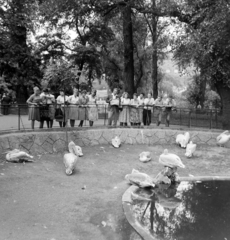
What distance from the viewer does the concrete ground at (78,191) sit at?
4867 mm

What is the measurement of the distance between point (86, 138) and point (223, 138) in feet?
15.7

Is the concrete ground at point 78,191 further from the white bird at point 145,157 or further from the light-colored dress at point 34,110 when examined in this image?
the light-colored dress at point 34,110

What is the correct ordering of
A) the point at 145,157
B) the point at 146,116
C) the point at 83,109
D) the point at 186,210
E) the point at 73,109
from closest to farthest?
the point at 186,210, the point at 145,157, the point at 73,109, the point at 83,109, the point at 146,116

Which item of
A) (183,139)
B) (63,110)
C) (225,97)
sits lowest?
(183,139)

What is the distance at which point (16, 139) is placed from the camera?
30.3ft

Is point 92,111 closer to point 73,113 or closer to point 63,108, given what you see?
point 73,113

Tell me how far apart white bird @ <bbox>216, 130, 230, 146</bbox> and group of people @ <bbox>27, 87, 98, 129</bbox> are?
4.50 metres

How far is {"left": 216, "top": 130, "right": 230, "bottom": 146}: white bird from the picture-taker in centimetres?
1116

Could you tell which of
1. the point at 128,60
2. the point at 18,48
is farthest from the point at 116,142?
the point at 18,48

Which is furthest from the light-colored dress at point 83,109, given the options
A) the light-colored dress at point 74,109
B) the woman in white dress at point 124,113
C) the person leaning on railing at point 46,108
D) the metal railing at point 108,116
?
the woman in white dress at point 124,113

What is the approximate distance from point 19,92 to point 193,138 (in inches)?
609

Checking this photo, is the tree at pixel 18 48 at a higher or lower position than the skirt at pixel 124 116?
higher

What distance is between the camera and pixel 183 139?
1137cm

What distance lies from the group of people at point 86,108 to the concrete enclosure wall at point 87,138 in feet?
2.15
